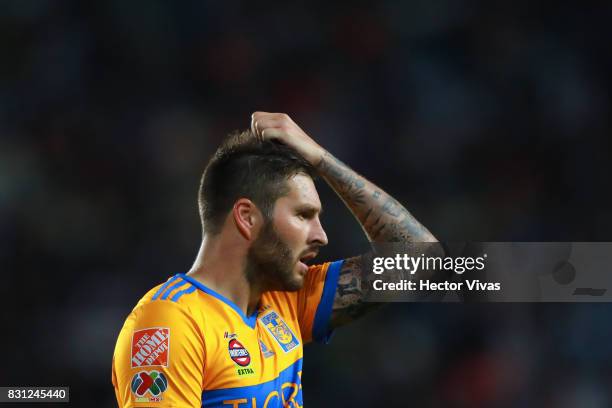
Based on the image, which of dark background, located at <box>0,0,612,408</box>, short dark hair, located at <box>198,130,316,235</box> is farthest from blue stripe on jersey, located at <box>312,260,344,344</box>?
dark background, located at <box>0,0,612,408</box>

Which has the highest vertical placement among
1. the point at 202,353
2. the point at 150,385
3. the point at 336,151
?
the point at 336,151

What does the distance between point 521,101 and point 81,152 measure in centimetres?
352

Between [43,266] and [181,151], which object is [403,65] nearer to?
[181,151]

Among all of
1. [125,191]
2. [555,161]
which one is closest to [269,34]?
[125,191]

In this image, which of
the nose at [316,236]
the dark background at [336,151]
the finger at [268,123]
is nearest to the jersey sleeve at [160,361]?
the nose at [316,236]

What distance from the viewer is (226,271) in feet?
10.2

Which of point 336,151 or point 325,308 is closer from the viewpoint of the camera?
point 325,308

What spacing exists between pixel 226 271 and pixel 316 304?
485 mm

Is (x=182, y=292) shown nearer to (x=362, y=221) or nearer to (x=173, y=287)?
(x=173, y=287)

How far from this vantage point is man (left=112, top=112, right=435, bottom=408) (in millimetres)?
2783

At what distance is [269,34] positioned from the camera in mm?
7109

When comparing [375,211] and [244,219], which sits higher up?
[375,211]

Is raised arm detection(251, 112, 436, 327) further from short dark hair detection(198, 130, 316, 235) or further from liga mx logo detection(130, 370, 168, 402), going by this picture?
liga mx logo detection(130, 370, 168, 402)

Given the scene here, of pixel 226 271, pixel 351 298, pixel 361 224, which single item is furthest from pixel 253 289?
pixel 361 224
